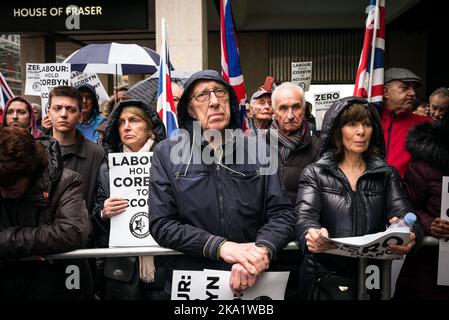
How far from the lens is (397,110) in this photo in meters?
4.17

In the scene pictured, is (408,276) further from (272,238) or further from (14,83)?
(14,83)

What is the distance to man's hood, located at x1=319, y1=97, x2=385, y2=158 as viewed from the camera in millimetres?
2762

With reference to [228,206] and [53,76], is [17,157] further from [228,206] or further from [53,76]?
[53,76]

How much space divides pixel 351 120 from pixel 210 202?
970mm

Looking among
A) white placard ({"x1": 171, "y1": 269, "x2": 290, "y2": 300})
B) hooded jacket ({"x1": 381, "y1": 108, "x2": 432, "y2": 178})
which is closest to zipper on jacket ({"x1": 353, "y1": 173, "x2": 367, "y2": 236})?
white placard ({"x1": 171, "y1": 269, "x2": 290, "y2": 300})

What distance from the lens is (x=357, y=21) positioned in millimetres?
14242

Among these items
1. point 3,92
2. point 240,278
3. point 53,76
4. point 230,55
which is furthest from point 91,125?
point 240,278

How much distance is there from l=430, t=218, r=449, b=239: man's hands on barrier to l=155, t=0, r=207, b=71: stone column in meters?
6.62

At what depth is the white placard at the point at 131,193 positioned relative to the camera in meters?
2.82

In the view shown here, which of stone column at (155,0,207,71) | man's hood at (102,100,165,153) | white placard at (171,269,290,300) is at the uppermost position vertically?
stone column at (155,0,207,71)

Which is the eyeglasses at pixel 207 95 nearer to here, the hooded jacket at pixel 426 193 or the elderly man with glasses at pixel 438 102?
the hooded jacket at pixel 426 193

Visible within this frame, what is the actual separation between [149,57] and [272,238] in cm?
483

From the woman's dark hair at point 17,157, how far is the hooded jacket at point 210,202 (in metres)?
0.58

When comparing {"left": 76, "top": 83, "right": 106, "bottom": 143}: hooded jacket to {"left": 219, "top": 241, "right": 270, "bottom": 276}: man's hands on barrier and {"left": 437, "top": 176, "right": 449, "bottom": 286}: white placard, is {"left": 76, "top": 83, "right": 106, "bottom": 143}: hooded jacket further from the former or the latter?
{"left": 437, "top": 176, "right": 449, "bottom": 286}: white placard
